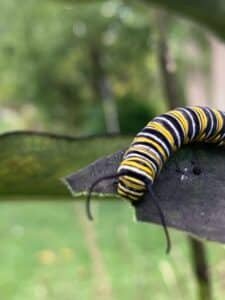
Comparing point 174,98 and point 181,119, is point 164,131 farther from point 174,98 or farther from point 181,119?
point 174,98

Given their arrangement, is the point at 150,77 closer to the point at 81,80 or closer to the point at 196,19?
the point at 81,80

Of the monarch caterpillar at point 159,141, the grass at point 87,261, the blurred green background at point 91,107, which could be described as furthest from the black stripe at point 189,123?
the grass at point 87,261

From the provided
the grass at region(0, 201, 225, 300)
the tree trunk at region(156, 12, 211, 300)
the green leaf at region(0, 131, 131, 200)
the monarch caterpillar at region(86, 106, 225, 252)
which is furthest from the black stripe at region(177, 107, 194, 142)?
the grass at region(0, 201, 225, 300)

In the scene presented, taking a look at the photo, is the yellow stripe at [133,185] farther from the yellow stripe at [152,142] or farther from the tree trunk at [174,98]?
the tree trunk at [174,98]

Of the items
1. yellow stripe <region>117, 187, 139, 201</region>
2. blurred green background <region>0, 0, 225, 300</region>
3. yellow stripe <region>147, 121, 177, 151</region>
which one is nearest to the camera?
yellow stripe <region>117, 187, 139, 201</region>

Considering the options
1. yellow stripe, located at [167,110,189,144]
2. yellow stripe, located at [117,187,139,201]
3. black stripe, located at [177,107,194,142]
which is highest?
yellow stripe, located at [117,187,139,201]

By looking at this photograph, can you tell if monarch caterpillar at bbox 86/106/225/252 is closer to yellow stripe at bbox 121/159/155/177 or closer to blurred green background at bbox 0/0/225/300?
yellow stripe at bbox 121/159/155/177
